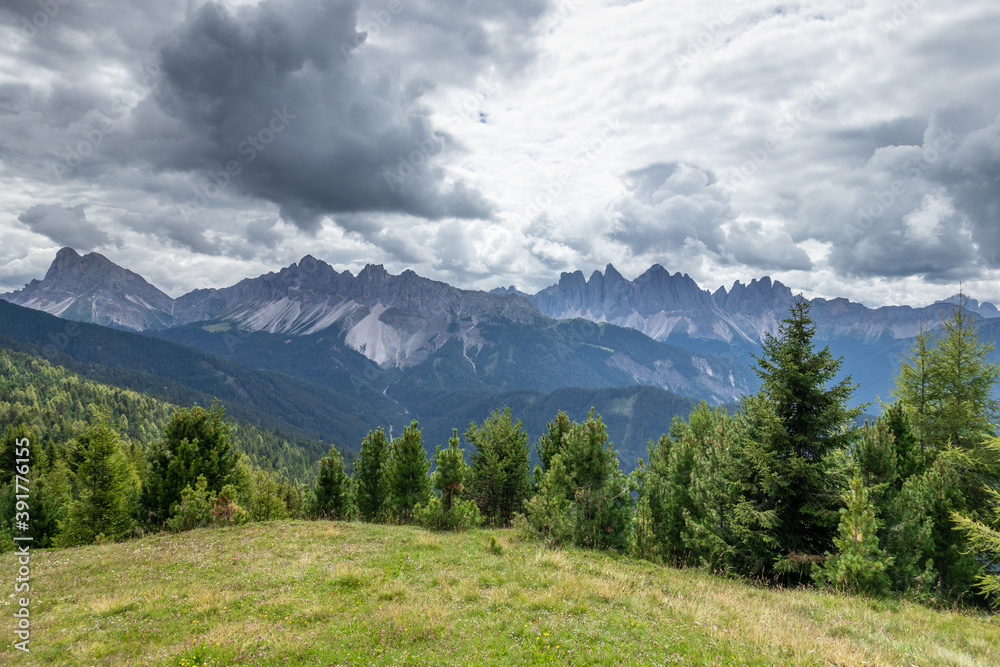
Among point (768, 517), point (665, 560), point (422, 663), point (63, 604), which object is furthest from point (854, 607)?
point (63, 604)

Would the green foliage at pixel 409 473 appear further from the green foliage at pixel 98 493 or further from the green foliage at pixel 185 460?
the green foliage at pixel 98 493

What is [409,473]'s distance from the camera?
38125mm

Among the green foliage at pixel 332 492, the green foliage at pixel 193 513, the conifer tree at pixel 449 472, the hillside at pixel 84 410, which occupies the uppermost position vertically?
the conifer tree at pixel 449 472

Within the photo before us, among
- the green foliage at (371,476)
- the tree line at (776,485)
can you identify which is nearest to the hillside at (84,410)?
the green foliage at (371,476)

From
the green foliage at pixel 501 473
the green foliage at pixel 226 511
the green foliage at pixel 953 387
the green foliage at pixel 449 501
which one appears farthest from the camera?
the green foliage at pixel 501 473

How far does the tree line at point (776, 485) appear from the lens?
1856 centimetres

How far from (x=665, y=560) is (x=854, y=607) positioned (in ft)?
32.8

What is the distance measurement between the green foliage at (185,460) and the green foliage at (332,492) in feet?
30.1

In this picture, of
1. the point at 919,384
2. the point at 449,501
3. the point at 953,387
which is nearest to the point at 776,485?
the point at 919,384

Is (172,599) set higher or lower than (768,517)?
lower

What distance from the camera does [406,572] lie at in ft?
54.1

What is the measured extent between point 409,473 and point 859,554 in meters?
31.1

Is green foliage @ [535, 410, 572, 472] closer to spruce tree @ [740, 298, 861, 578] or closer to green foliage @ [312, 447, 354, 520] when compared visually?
spruce tree @ [740, 298, 861, 578]

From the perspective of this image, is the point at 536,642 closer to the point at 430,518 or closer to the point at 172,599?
the point at 172,599
